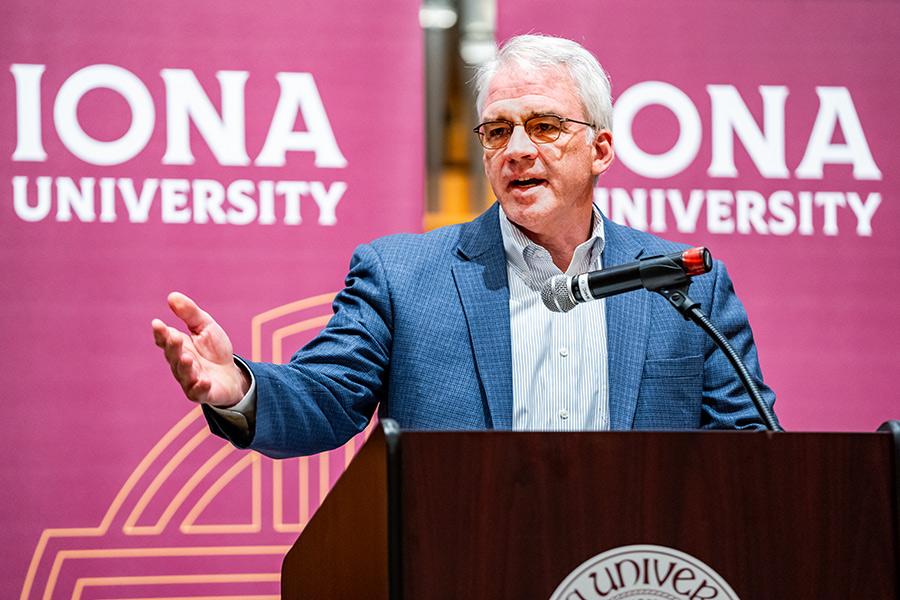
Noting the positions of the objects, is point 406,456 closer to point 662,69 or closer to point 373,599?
point 373,599

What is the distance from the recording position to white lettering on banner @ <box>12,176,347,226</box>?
2670mm

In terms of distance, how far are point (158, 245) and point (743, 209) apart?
5.46 ft

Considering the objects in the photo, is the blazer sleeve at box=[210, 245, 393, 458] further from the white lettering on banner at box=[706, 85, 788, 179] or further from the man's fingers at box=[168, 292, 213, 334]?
the white lettering on banner at box=[706, 85, 788, 179]

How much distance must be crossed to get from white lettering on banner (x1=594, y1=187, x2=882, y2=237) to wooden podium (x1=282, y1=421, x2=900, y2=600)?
1771 millimetres

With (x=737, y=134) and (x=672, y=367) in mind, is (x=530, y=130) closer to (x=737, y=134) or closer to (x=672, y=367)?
(x=672, y=367)

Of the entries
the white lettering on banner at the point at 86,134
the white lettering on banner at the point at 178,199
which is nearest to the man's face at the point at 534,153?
the white lettering on banner at the point at 178,199

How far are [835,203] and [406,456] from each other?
2.27 meters

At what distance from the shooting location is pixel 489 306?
1965 millimetres

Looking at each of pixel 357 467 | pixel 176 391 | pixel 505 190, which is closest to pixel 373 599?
pixel 357 467

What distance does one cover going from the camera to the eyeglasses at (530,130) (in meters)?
2.03

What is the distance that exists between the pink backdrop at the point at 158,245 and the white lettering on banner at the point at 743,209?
66 centimetres

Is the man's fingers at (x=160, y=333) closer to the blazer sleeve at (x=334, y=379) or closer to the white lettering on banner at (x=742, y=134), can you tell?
the blazer sleeve at (x=334, y=379)

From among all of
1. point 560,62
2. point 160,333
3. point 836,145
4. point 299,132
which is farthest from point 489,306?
point 836,145

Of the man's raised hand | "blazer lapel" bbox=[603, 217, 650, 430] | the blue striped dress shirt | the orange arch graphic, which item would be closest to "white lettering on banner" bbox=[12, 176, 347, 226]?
the orange arch graphic
